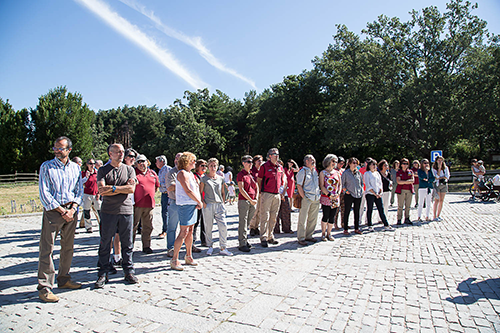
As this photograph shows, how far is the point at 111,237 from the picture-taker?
4.68 m

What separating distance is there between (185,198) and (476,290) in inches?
174

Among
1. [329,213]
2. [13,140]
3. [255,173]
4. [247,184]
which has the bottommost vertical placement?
[329,213]

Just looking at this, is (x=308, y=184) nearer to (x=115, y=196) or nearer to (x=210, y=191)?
(x=210, y=191)

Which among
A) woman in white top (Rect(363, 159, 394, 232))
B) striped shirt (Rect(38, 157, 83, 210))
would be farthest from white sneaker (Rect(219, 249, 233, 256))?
woman in white top (Rect(363, 159, 394, 232))

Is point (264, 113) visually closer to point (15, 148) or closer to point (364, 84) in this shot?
point (364, 84)

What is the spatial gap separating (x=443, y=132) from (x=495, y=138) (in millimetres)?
10102

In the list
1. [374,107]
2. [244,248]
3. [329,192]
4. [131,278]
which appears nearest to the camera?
[131,278]

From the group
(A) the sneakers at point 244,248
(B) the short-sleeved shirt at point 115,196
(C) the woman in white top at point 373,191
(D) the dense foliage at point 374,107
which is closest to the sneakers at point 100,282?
(B) the short-sleeved shirt at point 115,196

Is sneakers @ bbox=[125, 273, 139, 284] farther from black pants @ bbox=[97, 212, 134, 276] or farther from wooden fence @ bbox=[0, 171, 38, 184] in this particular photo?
wooden fence @ bbox=[0, 171, 38, 184]

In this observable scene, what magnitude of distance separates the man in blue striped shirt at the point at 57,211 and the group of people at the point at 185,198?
0.04ft

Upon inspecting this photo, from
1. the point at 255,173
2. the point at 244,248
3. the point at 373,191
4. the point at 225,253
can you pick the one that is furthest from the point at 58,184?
the point at 373,191

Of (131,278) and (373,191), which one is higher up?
(373,191)

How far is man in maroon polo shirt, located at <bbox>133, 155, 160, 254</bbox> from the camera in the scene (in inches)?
249

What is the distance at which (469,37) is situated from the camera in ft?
81.6
